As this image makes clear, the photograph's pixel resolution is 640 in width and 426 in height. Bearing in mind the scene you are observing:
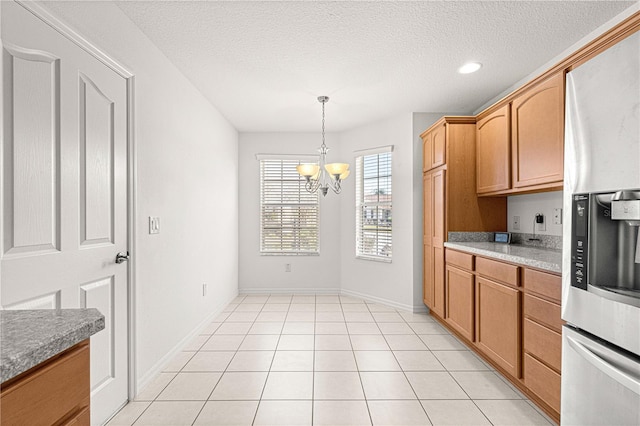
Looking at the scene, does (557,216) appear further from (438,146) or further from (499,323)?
(438,146)

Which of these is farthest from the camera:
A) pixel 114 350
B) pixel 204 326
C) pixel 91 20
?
pixel 204 326

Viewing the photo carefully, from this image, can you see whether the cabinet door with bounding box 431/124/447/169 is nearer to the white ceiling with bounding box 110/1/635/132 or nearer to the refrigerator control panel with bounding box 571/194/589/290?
the white ceiling with bounding box 110/1/635/132

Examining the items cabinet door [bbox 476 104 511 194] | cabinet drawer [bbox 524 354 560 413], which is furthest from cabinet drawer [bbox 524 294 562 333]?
cabinet door [bbox 476 104 511 194]

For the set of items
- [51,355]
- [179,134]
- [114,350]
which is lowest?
[114,350]

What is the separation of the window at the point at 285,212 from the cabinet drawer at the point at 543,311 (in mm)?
3204

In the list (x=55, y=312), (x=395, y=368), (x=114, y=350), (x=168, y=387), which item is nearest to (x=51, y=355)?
(x=55, y=312)

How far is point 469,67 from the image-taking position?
274 centimetres

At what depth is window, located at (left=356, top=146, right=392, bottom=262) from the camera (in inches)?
167

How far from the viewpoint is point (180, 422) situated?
183 cm

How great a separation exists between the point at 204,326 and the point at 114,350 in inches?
59.0

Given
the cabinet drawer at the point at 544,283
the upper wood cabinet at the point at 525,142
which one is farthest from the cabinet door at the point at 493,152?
the cabinet drawer at the point at 544,283

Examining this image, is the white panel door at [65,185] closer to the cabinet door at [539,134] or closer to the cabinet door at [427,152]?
the cabinet door at [539,134]

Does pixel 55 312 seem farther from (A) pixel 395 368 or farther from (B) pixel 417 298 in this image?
(B) pixel 417 298

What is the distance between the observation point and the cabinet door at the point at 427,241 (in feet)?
11.7
